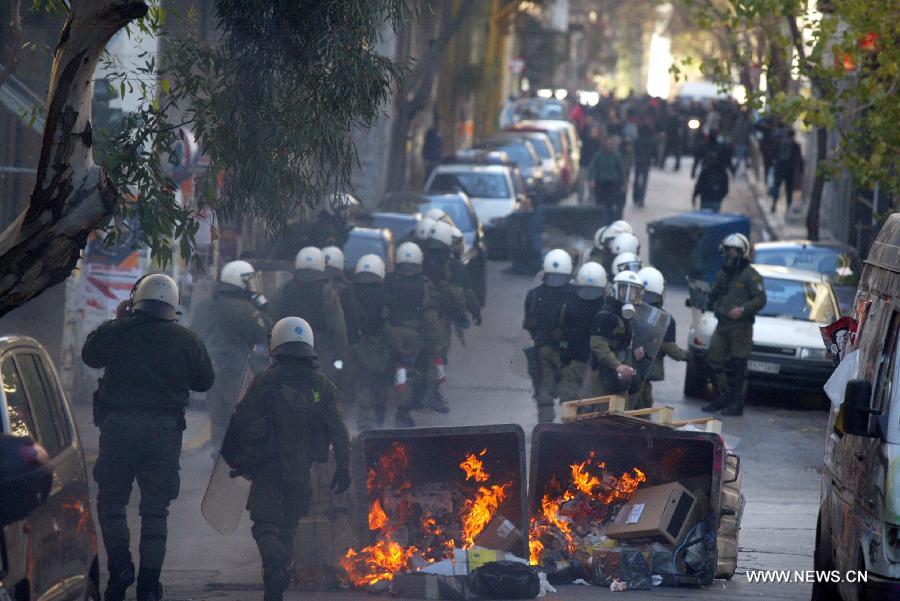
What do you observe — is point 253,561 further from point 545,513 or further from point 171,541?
point 545,513

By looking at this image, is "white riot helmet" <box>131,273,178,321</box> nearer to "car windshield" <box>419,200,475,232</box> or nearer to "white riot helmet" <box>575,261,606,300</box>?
"white riot helmet" <box>575,261,606,300</box>

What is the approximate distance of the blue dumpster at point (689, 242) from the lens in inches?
919

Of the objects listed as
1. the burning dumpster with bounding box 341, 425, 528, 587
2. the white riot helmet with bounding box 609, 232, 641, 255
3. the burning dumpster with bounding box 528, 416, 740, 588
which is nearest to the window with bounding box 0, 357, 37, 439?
the burning dumpster with bounding box 341, 425, 528, 587

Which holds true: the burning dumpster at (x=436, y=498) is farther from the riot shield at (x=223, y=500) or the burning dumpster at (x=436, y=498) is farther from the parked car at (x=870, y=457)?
the parked car at (x=870, y=457)

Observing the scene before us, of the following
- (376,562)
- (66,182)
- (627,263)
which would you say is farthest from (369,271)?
(66,182)

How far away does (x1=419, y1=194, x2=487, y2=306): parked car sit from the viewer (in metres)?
20.2

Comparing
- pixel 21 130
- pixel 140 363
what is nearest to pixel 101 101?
pixel 21 130

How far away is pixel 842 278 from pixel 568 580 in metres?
10.2

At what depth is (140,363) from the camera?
7852mm

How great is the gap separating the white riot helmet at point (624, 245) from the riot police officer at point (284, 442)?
24.5 feet

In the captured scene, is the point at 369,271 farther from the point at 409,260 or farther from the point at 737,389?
the point at 737,389

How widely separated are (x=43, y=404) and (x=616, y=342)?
6.26m

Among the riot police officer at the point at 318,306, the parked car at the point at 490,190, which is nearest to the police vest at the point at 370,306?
the riot police officer at the point at 318,306

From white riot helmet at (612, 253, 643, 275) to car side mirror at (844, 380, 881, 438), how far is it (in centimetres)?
754
